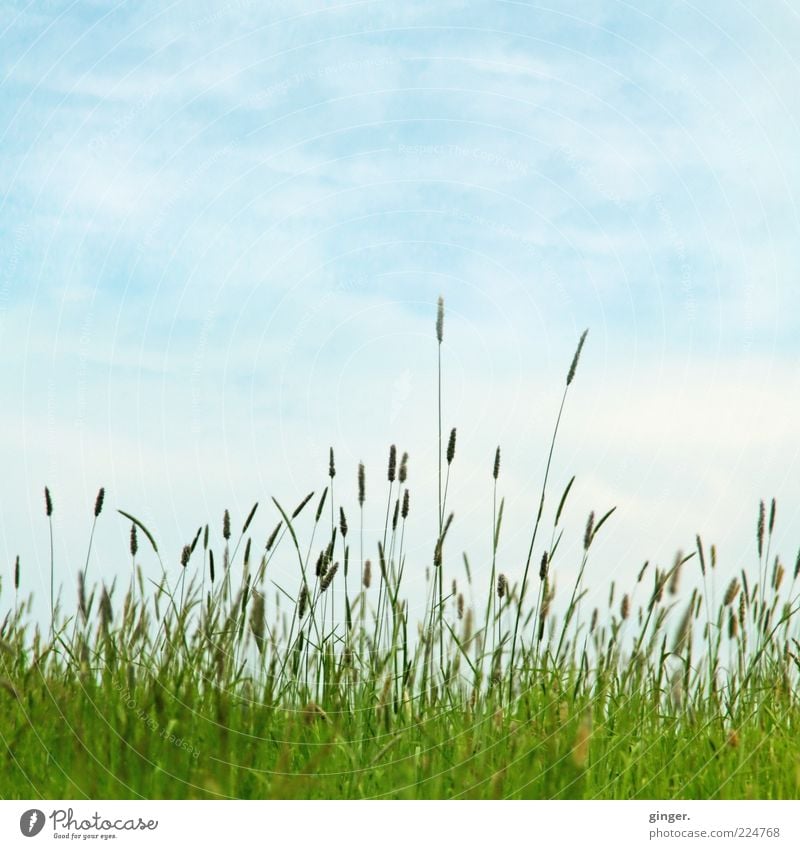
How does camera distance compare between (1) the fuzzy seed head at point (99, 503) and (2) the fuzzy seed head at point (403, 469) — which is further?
(2) the fuzzy seed head at point (403, 469)

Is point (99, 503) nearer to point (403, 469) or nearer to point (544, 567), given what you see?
point (403, 469)

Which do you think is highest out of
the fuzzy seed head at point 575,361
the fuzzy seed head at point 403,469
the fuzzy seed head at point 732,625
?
the fuzzy seed head at point 575,361

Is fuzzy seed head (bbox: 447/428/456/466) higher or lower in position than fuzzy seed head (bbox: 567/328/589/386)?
lower

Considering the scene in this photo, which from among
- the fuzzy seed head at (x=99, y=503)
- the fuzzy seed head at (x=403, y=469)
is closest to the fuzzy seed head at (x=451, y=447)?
the fuzzy seed head at (x=403, y=469)

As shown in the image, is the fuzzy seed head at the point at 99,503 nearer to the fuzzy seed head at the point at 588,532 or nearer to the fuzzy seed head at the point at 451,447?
the fuzzy seed head at the point at 451,447

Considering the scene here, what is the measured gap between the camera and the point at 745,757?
283cm

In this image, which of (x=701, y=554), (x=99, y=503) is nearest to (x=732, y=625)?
(x=701, y=554)

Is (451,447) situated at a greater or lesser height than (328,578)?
greater

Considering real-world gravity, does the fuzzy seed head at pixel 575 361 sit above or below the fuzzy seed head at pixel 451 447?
above

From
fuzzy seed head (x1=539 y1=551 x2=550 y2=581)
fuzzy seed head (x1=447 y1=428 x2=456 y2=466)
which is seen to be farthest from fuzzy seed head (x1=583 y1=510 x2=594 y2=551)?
fuzzy seed head (x1=447 y1=428 x2=456 y2=466)

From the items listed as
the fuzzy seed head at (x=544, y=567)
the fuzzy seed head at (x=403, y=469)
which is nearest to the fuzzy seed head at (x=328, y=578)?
the fuzzy seed head at (x=403, y=469)

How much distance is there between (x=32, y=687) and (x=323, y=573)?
0.99 meters

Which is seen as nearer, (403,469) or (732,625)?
(403,469)

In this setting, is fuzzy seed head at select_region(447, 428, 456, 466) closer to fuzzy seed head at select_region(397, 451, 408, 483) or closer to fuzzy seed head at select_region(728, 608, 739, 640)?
fuzzy seed head at select_region(397, 451, 408, 483)
